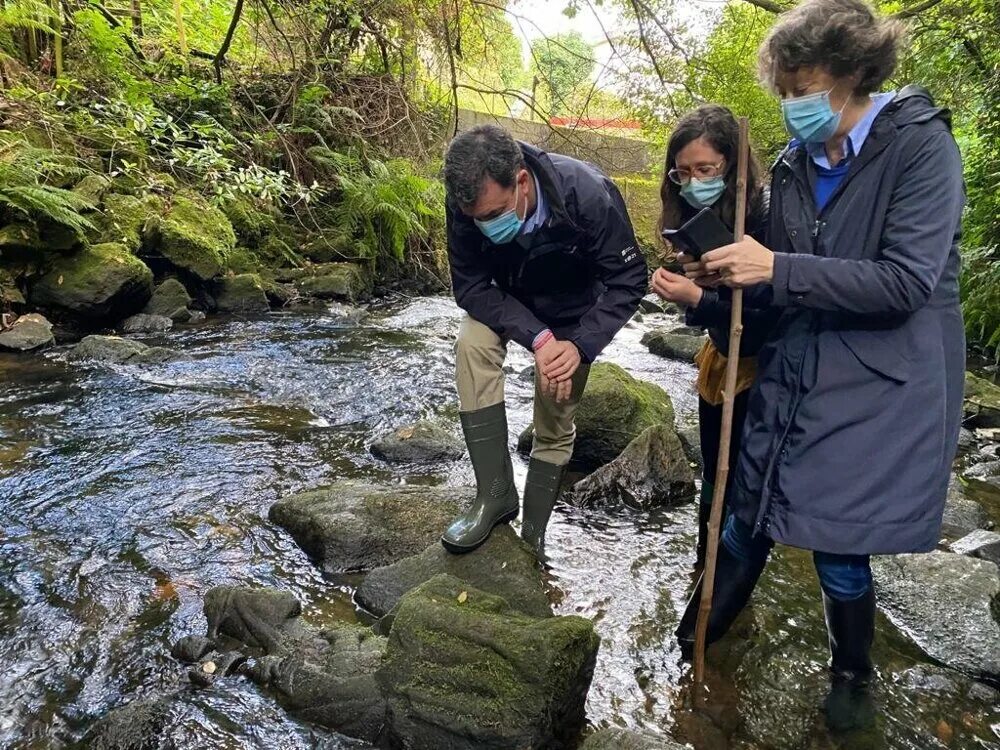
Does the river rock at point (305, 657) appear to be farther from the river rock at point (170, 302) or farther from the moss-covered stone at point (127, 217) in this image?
the moss-covered stone at point (127, 217)

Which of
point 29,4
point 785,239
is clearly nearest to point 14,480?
point 785,239

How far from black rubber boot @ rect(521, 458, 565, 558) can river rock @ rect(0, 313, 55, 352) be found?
222 inches

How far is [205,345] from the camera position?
7.52 metres

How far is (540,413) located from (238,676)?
1584 millimetres

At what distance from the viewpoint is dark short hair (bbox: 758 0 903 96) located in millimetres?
1870

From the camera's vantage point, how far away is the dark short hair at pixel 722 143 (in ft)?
7.90

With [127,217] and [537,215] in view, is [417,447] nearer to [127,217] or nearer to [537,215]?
[537,215]

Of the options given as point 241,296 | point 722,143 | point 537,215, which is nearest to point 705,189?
point 722,143

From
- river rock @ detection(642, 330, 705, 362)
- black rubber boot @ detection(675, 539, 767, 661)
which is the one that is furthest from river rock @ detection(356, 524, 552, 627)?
river rock @ detection(642, 330, 705, 362)

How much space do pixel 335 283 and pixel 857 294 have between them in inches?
370

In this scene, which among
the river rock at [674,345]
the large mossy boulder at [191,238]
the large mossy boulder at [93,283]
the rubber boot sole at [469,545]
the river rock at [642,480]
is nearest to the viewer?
the rubber boot sole at [469,545]

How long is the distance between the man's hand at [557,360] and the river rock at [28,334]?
19.6 feet

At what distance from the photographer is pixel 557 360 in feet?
9.19

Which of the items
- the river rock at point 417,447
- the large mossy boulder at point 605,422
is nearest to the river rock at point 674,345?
the large mossy boulder at point 605,422
